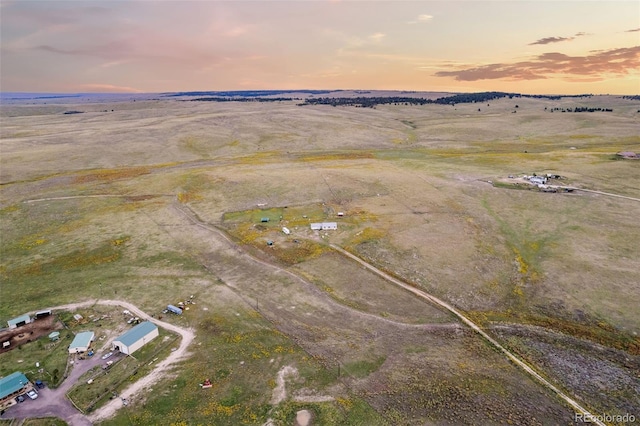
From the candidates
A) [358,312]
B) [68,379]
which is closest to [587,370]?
[358,312]

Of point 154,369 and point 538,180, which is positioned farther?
point 538,180

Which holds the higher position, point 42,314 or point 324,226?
point 324,226

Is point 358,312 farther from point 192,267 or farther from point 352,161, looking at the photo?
point 352,161

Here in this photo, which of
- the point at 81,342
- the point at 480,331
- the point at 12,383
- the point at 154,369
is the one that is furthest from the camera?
the point at 480,331

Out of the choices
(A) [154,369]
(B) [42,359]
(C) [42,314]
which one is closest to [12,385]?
(B) [42,359]

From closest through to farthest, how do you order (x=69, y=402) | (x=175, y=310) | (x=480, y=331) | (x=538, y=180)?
(x=69, y=402) → (x=480, y=331) → (x=175, y=310) → (x=538, y=180)

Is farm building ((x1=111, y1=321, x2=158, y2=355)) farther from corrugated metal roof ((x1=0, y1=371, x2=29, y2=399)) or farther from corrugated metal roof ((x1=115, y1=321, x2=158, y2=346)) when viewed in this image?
corrugated metal roof ((x1=0, y1=371, x2=29, y2=399))

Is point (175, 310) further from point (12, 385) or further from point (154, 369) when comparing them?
point (12, 385)
